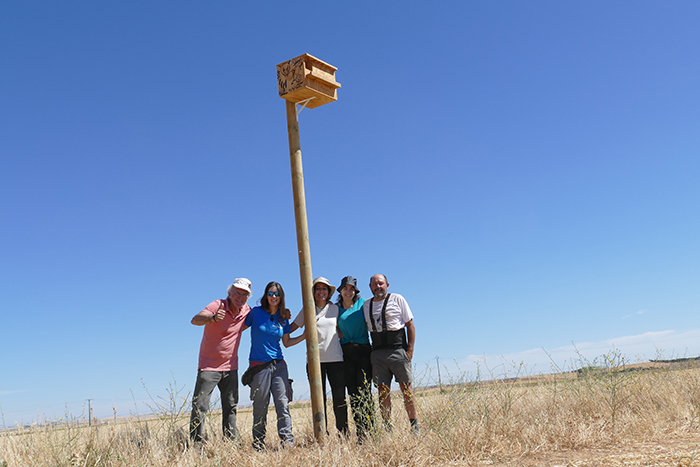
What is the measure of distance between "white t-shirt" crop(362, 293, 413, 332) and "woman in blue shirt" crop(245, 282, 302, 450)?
842 mm

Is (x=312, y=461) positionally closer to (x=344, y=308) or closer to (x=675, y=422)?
(x=344, y=308)

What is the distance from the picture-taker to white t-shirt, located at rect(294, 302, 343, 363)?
5531 millimetres

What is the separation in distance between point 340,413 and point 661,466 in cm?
300

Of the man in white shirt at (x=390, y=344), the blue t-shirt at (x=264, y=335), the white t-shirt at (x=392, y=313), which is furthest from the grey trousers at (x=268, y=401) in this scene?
the white t-shirt at (x=392, y=313)

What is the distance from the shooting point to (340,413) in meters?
5.54

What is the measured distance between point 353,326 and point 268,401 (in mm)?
1218

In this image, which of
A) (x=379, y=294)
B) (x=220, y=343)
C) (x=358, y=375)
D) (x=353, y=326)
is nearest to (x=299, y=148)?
(x=379, y=294)

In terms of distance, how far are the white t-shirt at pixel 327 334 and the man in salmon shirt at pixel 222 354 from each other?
700mm

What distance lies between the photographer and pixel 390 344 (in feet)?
18.1

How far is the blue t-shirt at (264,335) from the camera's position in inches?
215

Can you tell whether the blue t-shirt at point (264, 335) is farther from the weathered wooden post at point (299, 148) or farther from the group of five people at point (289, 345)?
the weathered wooden post at point (299, 148)

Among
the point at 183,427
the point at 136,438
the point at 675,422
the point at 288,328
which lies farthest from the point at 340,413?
the point at 675,422

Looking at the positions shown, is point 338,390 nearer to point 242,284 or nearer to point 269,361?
point 269,361

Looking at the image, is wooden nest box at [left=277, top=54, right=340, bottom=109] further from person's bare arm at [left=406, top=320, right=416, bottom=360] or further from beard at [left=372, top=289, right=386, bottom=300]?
person's bare arm at [left=406, top=320, right=416, bottom=360]
